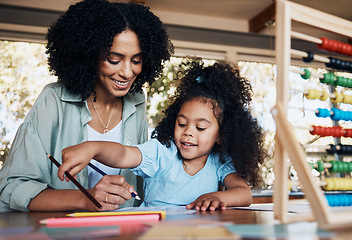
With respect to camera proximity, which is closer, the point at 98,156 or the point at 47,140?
the point at 98,156

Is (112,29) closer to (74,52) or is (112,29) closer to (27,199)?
(74,52)

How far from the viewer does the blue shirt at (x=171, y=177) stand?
4.53ft

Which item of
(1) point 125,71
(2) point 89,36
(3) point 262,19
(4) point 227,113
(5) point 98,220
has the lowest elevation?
(5) point 98,220

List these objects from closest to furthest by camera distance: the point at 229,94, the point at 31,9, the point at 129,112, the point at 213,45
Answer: the point at 229,94 < the point at 129,112 < the point at 31,9 < the point at 213,45

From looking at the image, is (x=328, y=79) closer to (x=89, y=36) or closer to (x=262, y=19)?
(x=89, y=36)

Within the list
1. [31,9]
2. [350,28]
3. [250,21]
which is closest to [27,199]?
[350,28]

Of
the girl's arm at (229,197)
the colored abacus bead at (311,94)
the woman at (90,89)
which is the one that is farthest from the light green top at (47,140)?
the colored abacus bead at (311,94)

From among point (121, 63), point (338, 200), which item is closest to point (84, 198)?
point (121, 63)

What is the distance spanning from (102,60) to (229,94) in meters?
0.54

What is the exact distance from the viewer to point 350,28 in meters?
1.06

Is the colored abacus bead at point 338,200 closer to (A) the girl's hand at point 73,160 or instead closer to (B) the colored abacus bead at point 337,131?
(B) the colored abacus bead at point 337,131

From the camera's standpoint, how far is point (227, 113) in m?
1.57

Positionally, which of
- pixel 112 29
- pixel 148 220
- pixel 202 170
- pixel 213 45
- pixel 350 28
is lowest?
pixel 148 220

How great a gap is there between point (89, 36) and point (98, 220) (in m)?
0.95
